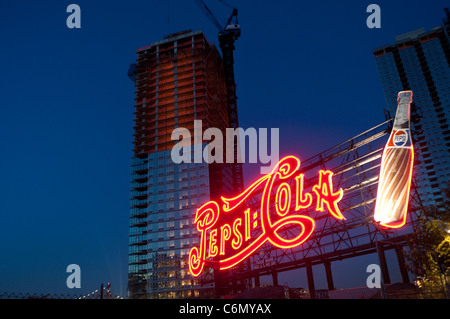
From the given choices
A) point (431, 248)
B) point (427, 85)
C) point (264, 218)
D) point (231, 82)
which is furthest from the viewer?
point (427, 85)

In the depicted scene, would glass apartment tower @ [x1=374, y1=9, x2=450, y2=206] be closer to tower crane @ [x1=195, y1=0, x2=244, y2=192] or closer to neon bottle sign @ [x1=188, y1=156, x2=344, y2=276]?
tower crane @ [x1=195, y1=0, x2=244, y2=192]

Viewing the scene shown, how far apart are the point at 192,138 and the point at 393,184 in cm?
9596

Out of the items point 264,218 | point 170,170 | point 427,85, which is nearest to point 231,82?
point 170,170

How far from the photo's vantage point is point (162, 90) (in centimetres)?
11906

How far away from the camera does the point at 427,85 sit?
148 m

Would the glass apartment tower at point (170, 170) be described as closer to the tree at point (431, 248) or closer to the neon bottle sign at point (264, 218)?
the neon bottle sign at point (264, 218)

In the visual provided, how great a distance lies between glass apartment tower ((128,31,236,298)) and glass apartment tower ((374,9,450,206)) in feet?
250

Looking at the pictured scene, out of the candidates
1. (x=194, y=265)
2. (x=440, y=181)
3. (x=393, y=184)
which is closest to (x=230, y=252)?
(x=194, y=265)

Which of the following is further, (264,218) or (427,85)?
(427,85)

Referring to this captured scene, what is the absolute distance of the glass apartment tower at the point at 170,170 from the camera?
9844 cm

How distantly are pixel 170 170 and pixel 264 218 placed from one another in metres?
88.4

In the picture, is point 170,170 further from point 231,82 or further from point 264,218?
point 264,218

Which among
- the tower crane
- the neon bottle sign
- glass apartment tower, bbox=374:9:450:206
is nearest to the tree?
the neon bottle sign
